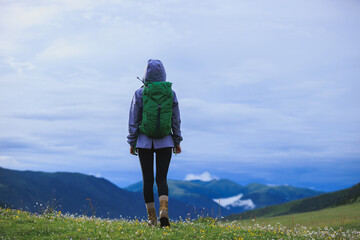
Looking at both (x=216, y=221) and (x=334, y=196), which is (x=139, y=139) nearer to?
(x=216, y=221)

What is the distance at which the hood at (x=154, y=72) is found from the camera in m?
10.3

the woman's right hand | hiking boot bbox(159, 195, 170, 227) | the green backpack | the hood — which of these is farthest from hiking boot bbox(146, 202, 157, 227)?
the hood

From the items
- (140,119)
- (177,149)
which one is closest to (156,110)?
(140,119)

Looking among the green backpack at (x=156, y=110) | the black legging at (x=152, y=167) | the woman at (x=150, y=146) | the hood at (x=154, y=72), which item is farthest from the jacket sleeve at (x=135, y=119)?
the hood at (x=154, y=72)

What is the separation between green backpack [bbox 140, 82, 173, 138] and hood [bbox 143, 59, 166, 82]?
28cm

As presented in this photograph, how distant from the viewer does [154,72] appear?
10.3m

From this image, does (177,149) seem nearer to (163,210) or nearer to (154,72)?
(163,210)

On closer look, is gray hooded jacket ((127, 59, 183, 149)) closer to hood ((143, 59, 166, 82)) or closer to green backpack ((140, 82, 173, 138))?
hood ((143, 59, 166, 82))

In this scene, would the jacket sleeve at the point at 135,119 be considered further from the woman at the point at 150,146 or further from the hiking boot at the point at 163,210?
the hiking boot at the point at 163,210

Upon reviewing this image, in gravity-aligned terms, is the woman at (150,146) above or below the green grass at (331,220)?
above

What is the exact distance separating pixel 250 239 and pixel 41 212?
7.45 m

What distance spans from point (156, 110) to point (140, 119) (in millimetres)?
701

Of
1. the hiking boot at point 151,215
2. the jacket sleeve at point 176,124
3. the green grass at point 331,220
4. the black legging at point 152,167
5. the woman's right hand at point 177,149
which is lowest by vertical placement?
the green grass at point 331,220

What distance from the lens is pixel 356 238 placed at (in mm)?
12734
